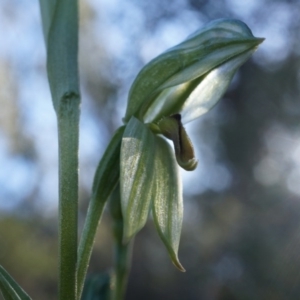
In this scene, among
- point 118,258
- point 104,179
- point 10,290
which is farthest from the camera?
point 118,258

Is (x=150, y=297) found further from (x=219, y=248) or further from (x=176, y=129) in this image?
(x=176, y=129)

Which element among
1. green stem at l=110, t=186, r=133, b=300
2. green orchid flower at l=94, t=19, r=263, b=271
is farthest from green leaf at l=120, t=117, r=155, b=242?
green stem at l=110, t=186, r=133, b=300

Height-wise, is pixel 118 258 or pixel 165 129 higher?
pixel 165 129

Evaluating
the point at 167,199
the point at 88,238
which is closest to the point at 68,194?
the point at 88,238

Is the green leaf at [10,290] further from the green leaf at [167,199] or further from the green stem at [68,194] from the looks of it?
the green leaf at [167,199]

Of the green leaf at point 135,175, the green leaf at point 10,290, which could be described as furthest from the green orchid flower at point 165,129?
the green leaf at point 10,290

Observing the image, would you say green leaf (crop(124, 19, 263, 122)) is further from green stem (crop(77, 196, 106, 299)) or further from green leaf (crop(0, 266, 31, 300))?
green leaf (crop(0, 266, 31, 300))

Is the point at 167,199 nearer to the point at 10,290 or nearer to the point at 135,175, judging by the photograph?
the point at 135,175
